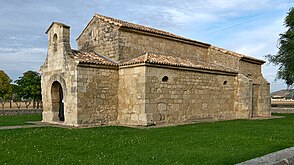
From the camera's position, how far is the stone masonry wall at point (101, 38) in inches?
588

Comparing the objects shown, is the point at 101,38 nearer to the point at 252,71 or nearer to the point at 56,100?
the point at 56,100

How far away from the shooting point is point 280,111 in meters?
26.8

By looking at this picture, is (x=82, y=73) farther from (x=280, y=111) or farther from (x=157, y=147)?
(x=280, y=111)

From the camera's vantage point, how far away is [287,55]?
2259 centimetres

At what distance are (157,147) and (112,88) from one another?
720 cm

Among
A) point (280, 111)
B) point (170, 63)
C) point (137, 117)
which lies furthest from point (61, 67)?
point (280, 111)

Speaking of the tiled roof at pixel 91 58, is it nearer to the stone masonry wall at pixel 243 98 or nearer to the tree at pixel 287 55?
the stone masonry wall at pixel 243 98

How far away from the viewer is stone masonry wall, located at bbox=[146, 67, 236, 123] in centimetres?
1356

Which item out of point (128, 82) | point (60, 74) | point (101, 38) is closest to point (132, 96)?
point (128, 82)

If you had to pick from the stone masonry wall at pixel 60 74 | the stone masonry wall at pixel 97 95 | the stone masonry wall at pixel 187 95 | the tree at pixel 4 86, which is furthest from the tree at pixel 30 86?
the stone masonry wall at pixel 187 95

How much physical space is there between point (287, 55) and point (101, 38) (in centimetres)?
1534

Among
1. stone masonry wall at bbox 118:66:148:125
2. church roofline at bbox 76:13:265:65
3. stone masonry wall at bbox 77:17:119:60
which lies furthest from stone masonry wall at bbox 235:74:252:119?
stone masonry wall at bbox 77:17:119:60

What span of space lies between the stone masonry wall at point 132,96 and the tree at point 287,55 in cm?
1409

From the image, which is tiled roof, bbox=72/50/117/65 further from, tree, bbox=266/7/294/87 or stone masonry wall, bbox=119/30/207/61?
tree, bbox=266/7/294/87
